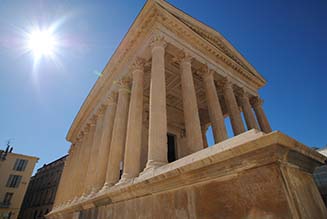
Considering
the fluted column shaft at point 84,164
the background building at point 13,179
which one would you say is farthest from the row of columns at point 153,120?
the background building at point 13,179

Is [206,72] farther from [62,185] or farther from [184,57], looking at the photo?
[62,185]

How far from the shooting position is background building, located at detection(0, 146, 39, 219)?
3275cm

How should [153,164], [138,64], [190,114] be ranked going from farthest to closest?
[138,64], [190,114], [153,164]

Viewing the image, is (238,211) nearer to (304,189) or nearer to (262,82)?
(304,189)

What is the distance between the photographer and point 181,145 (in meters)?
16.1

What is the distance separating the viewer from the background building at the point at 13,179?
32750 millimetres

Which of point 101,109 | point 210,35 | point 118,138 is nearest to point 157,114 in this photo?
point 118,138

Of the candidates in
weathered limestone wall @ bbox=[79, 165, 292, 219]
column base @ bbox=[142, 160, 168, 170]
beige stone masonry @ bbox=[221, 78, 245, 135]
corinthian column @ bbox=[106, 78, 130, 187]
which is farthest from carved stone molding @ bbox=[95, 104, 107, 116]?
weathered limestone wall @ bbox=[79, 165, 292, 219]

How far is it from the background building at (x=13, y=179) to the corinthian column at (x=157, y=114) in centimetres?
4120

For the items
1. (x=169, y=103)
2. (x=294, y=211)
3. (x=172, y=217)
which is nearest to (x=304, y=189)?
(x=294, y=211)

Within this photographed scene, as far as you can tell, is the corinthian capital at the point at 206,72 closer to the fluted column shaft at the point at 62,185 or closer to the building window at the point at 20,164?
the fluted column shaft at the point at 62,185

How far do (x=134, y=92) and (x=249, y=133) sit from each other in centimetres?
686

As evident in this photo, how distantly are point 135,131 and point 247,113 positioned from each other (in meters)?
7.83

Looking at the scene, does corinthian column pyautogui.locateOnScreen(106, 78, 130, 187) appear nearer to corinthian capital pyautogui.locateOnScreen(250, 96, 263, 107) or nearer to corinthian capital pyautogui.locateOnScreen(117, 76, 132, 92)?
corinthian capital pyautogui.locateOnScreen(117, 76, 132, 92)
